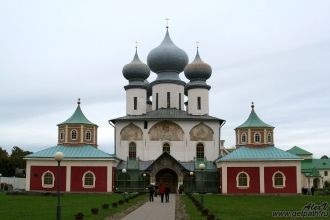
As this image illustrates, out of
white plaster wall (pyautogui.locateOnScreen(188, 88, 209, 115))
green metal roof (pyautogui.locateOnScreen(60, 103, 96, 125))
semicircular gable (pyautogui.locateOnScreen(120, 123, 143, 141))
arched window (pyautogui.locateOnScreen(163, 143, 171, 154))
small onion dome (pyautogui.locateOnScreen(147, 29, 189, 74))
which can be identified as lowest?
arched window (pyautogui.locateOnScreen(163, 143, 171, 154))

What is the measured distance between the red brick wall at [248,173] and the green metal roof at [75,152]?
10.5m

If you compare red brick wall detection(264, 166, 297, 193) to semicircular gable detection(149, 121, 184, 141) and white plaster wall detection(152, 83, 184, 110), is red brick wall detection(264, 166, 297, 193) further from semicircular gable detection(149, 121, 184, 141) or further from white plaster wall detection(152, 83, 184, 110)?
white plaster wall detection(152, 83, 184, 110)

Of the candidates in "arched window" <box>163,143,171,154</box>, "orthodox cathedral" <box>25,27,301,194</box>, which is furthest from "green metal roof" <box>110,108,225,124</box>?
"arched window" <box>163,143,171,154</box>

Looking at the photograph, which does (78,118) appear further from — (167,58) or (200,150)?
(200,150)

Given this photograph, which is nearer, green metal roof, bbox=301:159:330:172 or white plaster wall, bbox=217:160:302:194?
white plaster wall, bbox=217:160:302:194

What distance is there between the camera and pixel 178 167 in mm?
49344

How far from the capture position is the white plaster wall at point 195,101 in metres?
54.5

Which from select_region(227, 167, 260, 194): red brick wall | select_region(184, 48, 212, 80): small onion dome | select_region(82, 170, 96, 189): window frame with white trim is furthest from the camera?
select_region(184, 48, 212, 80): small onion dome

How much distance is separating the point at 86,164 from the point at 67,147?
3287mm

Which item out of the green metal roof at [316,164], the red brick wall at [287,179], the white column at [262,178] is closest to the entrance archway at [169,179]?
the white column at [262,178]

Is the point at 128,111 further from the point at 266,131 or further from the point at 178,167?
the point at 266,131

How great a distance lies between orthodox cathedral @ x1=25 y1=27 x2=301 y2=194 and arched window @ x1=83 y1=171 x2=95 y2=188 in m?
0.09

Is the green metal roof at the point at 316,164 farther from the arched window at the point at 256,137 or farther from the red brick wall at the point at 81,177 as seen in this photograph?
the red brick wall at the point at 81,177

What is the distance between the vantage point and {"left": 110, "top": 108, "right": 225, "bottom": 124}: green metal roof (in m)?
52.2
